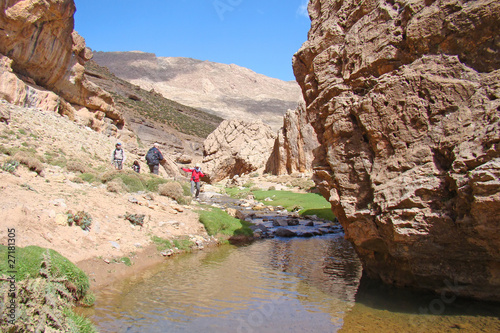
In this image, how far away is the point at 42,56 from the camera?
1017 inches

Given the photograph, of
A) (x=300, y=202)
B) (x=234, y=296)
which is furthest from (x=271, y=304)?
(x=300, y=202)

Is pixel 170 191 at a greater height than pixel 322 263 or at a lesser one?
greater

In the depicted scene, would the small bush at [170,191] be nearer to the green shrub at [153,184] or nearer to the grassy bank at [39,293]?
the green shrub at [153,184]

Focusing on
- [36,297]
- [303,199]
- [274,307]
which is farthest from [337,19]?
[303,199]

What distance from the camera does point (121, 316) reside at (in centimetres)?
593

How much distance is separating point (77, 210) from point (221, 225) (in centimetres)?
572

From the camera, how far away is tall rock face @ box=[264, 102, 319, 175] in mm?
37375

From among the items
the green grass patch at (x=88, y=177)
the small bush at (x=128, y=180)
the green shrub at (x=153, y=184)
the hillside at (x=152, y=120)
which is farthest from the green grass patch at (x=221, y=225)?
the hillside at (x=152, y=120)

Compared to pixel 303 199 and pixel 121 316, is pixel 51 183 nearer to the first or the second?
pixel 121 316

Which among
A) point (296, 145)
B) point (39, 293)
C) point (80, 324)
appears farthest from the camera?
point (296, 145)

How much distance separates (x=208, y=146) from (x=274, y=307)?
1652 inches

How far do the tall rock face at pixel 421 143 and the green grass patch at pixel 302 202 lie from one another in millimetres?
12833

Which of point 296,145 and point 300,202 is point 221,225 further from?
point 296,145

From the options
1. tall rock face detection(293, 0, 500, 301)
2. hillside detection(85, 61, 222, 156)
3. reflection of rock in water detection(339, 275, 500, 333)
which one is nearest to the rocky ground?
reflection of rock in water detection(339, 275, 500, 333)
